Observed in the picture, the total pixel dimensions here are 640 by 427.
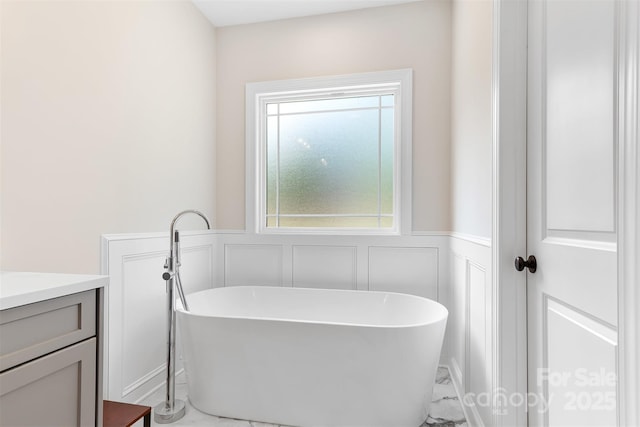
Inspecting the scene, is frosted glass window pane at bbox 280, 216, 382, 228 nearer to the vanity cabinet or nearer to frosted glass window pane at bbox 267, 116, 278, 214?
frosted glass window pane at bbox 267, 116, 278, 214

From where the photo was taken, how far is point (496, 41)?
1.31 m

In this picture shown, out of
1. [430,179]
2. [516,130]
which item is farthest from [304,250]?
[516,130]

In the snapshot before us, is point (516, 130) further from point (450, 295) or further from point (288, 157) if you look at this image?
point (288, 157)

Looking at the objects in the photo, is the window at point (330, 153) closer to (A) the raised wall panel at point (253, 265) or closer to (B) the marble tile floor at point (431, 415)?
(A) the raised wall panel at point (253, 265)

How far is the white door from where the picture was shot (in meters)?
0.82

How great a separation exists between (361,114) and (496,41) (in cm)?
142

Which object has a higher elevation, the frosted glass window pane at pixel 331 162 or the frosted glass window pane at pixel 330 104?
the frosted glass window pane at pixel 330 104

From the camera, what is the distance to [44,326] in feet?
2.99

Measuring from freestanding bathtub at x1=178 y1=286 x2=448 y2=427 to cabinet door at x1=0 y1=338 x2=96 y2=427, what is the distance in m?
0.73

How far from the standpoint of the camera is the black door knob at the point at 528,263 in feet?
3.91

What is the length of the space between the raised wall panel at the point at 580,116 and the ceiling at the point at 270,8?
1736 millimetres

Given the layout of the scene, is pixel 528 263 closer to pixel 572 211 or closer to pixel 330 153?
pixel 572 211

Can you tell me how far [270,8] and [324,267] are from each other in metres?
2.00

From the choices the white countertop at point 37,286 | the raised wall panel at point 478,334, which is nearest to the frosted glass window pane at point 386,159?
the raised wall panel at point 478,334
